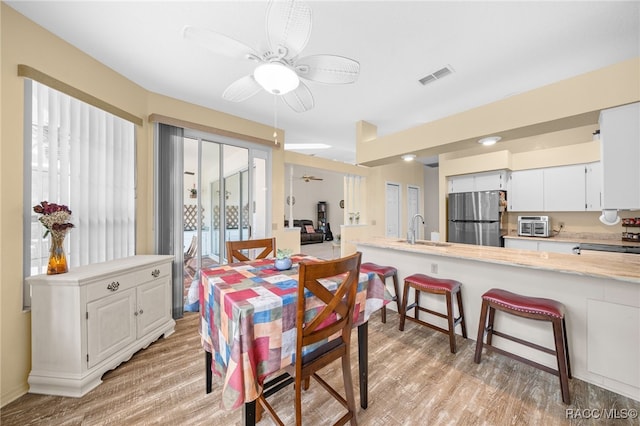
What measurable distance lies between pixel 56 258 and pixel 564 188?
20.5 feet

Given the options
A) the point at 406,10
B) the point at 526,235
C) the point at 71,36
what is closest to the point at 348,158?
the point at 526,235

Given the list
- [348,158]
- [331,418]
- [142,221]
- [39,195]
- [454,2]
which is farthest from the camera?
[348,158]

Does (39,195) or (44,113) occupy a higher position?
(44,113)

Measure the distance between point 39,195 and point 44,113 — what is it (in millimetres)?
656

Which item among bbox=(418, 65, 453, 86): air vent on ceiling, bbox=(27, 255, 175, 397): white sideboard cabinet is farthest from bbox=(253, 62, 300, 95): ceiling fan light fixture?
bbox=(27, 255, 175, 397): white sideboard cabinet

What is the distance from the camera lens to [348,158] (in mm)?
6523

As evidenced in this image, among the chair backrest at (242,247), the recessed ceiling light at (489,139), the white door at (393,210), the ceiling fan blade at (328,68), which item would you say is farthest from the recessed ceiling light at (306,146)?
the ceiling fan blade at (328,68)

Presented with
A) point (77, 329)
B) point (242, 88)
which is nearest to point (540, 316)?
point (242, 88)

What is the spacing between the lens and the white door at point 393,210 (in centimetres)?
603

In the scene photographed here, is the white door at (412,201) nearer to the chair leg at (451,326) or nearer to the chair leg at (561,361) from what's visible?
the chair leg at (451,326)

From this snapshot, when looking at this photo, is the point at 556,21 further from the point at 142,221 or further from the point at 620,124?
the point at 142,221

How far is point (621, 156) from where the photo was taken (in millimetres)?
1841

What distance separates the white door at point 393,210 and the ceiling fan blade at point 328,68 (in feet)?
15.1

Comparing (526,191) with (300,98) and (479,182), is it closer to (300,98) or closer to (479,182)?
(479,182)
